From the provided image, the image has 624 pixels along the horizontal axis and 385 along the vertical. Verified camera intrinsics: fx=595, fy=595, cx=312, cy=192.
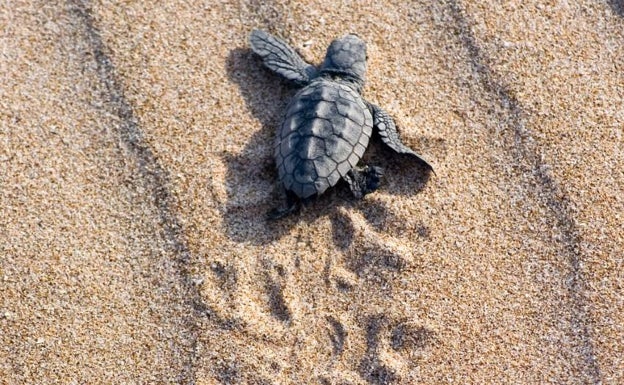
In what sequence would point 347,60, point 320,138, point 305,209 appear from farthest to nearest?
1. point 347,60
2. point 305,209
3. point 320,138

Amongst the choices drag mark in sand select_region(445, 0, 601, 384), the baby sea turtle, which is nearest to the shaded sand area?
drag mark in sand select_region(445, 0, 601, 384)

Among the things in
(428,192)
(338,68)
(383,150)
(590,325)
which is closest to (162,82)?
(338,68)

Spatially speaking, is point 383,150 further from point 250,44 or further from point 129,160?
point 129,160

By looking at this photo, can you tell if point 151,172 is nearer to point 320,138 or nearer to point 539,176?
point 320,138

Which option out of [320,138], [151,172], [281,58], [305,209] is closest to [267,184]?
[305,209]

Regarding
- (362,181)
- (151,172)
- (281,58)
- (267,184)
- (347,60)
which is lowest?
(151,172)

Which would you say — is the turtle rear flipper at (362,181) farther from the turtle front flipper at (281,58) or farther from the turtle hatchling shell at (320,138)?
the turtle front flipper at (281,58)
